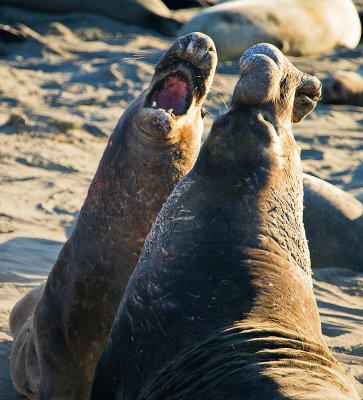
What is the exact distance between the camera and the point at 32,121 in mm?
8859

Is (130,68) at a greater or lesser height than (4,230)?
greater

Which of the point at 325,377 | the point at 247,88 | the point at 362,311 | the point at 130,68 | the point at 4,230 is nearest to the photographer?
the point at 325,377

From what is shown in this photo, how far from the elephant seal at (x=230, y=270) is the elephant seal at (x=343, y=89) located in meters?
7.68

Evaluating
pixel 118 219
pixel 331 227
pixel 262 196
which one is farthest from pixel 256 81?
pixel 331 227

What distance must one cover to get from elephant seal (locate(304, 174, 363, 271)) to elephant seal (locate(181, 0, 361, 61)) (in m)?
5.52

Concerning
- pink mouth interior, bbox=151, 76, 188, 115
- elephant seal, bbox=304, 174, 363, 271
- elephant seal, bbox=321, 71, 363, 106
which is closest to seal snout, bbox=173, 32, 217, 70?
pink mouth interior, bbox=151, 76, 188, 115

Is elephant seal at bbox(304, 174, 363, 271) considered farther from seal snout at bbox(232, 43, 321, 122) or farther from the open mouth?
seal snout at bbox(232, 43, 321, 122)

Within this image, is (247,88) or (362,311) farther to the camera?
(362,311)

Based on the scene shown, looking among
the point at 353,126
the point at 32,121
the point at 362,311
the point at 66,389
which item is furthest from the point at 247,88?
the point at 353,126

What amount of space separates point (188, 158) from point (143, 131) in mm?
199

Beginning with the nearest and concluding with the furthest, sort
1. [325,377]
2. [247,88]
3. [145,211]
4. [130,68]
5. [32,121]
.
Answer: [325,377], [247,88], [145,211], [32,121], [130,68]

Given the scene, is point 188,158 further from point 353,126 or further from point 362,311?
point 353,126

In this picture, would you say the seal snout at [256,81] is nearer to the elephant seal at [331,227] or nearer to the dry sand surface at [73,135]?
the dry sand surface at [73,135]

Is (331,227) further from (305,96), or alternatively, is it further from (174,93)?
(305,96)
